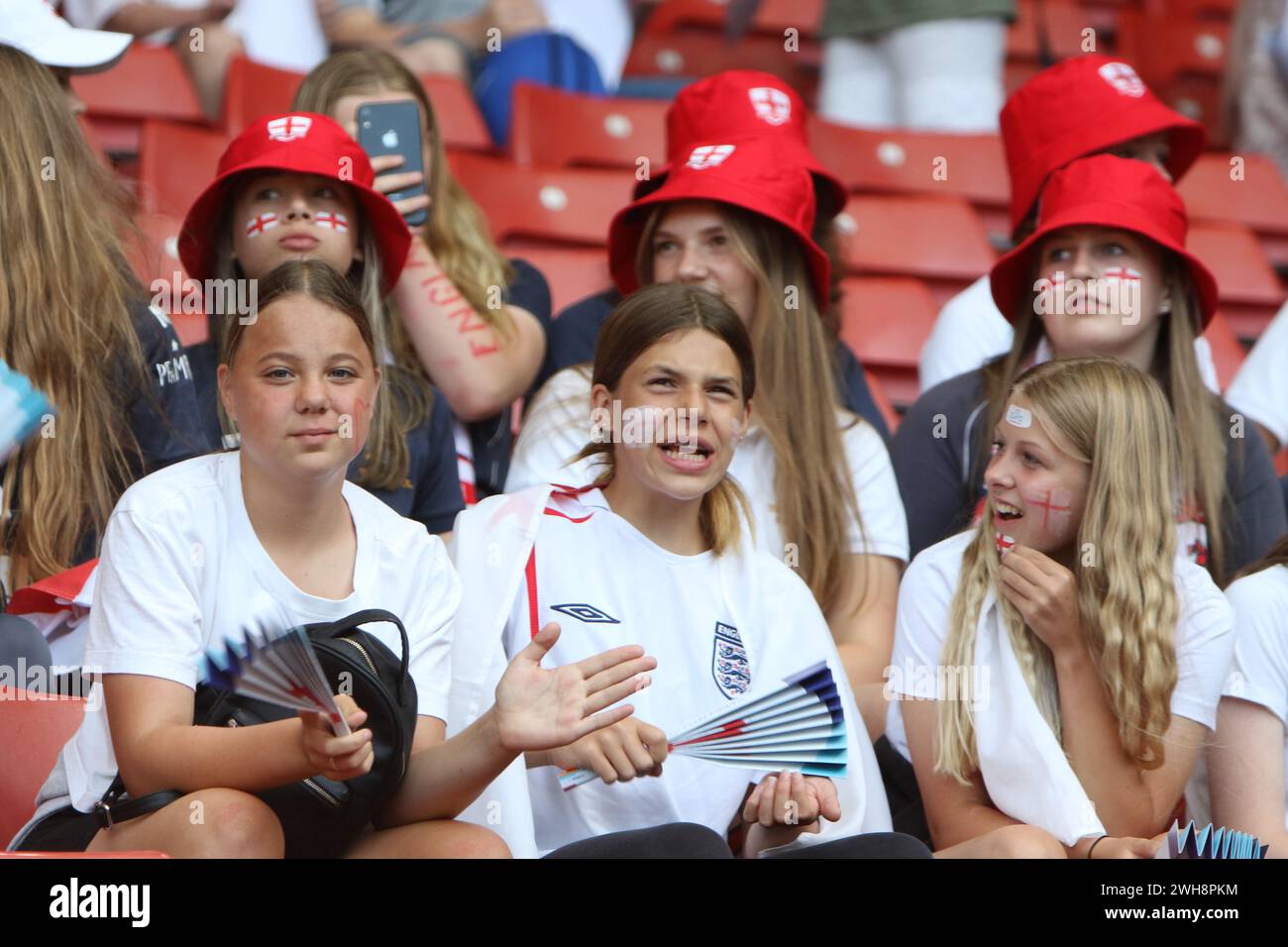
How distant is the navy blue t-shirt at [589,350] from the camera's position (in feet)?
11.1

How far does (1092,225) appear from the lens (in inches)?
124

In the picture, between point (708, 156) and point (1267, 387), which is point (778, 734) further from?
point (1267, 387)

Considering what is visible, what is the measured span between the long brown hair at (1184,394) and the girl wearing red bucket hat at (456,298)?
877mm

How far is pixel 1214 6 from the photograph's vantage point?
5.89m

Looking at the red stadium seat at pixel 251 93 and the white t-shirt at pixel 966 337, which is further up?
the red stadium seat at pixel 251 93

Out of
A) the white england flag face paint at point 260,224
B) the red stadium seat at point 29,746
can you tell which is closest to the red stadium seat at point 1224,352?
the white england flag face paint at point 260,224

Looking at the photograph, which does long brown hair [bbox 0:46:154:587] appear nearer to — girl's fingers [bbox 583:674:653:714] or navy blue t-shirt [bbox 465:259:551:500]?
navy blue t-shirt [bbox 465:259:551:500]

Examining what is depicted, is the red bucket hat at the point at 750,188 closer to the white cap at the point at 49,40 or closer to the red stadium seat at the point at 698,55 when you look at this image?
the white cap at the point at 49,40

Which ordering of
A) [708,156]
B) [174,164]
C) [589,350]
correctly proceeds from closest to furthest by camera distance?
[708,156]
[589,350]
[174,164]

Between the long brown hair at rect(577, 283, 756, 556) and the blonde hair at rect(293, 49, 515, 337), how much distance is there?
783 millimetres

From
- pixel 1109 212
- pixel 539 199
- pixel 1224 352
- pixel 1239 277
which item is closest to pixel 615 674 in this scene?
pixel 1109 212

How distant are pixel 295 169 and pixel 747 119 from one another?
99 cm

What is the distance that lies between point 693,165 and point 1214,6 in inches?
131
